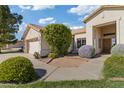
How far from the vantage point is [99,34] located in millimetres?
22031

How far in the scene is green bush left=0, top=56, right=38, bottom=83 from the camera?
11875 mm

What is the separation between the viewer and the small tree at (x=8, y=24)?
28.6m

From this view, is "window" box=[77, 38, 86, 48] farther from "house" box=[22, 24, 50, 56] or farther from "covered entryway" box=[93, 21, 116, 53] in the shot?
"house" box=[22, 24, 50, 56]

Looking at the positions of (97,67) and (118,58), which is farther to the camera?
(97,67)

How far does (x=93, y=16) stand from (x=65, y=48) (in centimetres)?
404

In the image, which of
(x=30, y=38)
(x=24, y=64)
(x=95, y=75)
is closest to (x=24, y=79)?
(x=24, y=64)

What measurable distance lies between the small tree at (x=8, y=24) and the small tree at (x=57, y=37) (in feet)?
34.7

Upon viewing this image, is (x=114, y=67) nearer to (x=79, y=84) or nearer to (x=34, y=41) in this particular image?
(x=79, y=84)

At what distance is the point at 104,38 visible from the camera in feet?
73.2

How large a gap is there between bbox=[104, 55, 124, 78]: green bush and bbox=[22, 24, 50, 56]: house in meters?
10.6

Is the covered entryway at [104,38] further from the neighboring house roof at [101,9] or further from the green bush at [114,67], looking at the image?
the green bush at [114,67]

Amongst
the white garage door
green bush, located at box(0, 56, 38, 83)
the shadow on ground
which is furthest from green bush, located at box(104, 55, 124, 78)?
the white garage door

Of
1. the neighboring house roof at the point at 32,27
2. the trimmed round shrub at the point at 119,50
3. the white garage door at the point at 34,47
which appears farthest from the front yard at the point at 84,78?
the neighboring house roof at the point at 32,27

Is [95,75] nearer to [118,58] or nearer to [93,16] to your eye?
[118,58]
